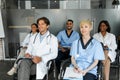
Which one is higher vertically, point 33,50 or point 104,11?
point 104,11

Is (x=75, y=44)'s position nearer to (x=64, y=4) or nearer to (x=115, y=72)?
(x=115, y=72)

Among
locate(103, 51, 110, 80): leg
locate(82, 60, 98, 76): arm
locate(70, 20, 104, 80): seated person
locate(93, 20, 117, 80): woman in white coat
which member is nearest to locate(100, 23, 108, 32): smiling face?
locate(93, 20, 117, 80): woman in white coat

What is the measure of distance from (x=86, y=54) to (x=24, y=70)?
98 centimetres

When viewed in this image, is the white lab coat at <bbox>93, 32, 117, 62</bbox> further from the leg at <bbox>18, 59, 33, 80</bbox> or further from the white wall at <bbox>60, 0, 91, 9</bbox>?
the white wall at <bbox>60, 0, 91, 9</bbox>

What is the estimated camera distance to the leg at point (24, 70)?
3.85m

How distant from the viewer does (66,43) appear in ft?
17.3

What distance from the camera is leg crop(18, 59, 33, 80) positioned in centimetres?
385

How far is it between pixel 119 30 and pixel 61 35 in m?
2.06

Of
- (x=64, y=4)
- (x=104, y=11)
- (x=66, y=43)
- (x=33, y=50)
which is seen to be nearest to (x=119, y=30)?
(x=104, y=11)

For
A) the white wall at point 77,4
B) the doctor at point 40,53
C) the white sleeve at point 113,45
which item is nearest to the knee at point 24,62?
the doctor at point 40,53

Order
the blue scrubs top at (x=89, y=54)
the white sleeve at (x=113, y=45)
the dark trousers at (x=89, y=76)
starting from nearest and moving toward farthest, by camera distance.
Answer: the dark trousers at (x=89, y=76)
the blue scrubs top at (x=89, y=54)
the white sleeve at (x=113, y=45)

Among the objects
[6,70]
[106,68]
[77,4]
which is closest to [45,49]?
[106,68]

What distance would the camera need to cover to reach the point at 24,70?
387 centimetres

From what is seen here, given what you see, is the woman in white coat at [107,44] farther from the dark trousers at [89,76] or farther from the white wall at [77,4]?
the white wall at [77,4]
